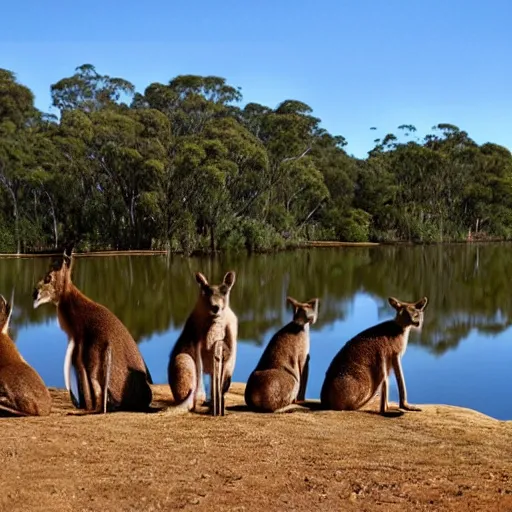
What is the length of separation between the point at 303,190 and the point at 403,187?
13.4 metres

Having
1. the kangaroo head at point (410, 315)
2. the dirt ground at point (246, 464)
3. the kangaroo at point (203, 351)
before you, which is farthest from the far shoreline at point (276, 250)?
the dirt ground at point (246, 464)

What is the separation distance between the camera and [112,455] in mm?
4652

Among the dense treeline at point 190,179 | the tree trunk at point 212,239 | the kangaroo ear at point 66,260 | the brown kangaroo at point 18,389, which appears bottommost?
the brown kangaroo at point 18,389

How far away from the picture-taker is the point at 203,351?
20.9 feet

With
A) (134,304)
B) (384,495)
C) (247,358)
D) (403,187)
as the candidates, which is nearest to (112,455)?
(384,495)

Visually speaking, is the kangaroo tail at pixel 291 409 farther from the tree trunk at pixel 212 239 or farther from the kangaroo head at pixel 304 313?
the tree trunk at pixel 212 239

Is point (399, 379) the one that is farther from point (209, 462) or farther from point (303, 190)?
point (303, 190)

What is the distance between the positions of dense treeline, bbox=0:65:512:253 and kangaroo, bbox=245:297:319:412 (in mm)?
31707

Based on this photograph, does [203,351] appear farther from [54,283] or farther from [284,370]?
[54,283]

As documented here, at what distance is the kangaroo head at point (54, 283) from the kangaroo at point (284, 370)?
1972mm

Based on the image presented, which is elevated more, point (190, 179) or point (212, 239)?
point (190, 179)

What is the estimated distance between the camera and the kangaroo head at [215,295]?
6160mm

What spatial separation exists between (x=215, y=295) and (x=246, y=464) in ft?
6.28

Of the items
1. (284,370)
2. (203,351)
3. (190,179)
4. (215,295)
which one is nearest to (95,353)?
(203,351)
